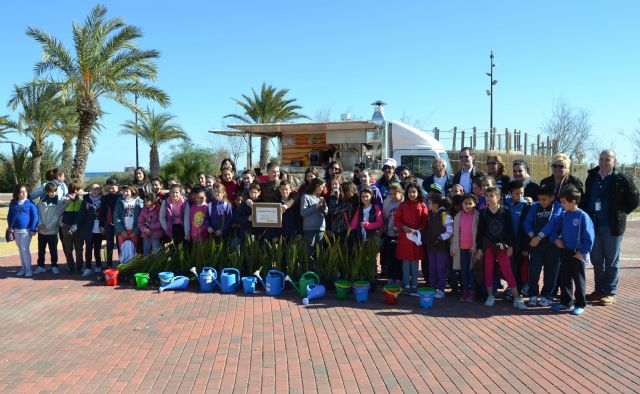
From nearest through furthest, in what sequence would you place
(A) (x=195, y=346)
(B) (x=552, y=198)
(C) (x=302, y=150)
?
1. (A) (x=195, y=346)
2. (B) (x=552, y=198)
3. (C) (x=302, y=150)

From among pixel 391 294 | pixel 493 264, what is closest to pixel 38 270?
pixel 391 294

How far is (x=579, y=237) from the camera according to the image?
6250 mm

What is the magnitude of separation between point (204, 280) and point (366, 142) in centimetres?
794

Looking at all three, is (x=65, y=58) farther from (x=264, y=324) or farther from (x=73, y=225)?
(x=264, y=324)

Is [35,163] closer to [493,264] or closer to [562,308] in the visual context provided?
[493,264]

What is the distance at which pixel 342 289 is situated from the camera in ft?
23.0

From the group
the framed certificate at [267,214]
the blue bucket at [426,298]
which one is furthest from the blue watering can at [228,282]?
the blue bucket at [426,298]

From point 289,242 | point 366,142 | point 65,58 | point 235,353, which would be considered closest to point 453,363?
point 235,353

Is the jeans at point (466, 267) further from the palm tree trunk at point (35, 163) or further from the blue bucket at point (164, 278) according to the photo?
the palm tree trunk at point (35, 163)

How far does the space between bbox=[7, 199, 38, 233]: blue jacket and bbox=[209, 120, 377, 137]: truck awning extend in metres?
6.49

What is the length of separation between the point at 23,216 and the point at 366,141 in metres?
8.48

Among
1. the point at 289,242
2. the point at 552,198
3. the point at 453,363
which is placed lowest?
the point at 453,363

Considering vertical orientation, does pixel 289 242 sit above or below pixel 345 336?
above

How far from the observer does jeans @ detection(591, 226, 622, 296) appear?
6730 millimetres
